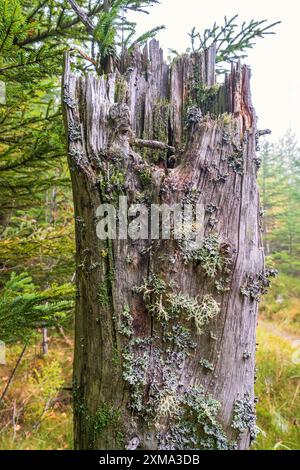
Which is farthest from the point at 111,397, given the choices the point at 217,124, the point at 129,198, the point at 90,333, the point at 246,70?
the point at 246,70

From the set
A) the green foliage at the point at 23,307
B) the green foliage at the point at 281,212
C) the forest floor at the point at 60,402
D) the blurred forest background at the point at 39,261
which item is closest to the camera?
the green foliage at the point at 23,307

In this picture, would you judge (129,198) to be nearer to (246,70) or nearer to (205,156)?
(205,156)

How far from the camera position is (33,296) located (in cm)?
209

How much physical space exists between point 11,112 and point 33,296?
1.78m

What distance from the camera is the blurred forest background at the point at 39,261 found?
222cm

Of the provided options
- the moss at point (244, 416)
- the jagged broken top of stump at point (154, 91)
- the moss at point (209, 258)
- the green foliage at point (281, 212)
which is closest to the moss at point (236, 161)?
the jagged broken top of stump at point (154, 91)

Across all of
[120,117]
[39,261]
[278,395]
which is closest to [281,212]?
[278,395]

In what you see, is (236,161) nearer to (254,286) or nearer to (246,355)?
(254,286)

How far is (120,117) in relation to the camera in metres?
1.43

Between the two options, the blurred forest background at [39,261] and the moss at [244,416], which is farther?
the blurred forest background at [39,261]

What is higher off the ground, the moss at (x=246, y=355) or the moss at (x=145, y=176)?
the moss at (x=145, y=176)

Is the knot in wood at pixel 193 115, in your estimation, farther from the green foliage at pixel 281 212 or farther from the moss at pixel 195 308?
the green foliage at pixel 281 212

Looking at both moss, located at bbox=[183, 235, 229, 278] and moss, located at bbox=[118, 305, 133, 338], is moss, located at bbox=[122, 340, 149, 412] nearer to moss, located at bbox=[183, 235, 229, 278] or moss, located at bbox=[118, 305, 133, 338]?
moss, located at bbox=[118, 305, 133, 338]

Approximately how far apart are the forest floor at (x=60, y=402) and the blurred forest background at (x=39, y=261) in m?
0.02
